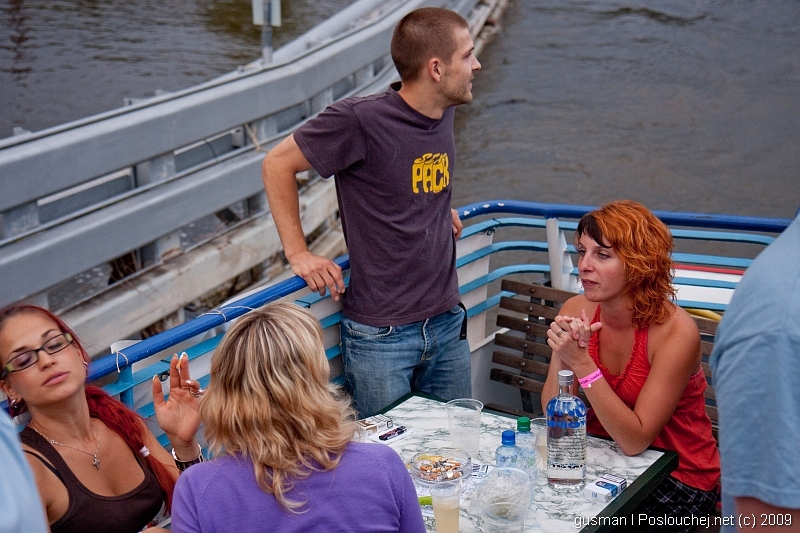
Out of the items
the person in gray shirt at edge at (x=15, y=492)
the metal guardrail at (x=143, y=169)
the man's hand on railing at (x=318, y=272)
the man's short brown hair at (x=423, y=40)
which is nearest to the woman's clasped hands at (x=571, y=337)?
the man's hand on railing at (x=318, y=272)

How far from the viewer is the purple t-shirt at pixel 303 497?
82.4 inches

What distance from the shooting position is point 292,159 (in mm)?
3369

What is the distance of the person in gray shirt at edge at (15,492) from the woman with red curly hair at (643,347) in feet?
6.37

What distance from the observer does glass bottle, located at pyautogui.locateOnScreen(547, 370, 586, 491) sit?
9.09 ft

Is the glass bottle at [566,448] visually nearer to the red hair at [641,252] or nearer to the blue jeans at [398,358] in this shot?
the red hair at [641,252]

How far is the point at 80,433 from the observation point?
273 centimetres

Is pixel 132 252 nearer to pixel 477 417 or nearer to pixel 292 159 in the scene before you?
pixel 292 159

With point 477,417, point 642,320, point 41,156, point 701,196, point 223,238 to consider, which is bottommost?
point 701,196

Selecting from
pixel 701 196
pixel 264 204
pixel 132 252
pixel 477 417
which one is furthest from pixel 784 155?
pixel 477 417

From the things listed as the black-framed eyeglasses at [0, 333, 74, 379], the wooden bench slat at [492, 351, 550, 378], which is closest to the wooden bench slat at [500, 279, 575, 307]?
the wooden bench slat at [492, 351, 550, 378]

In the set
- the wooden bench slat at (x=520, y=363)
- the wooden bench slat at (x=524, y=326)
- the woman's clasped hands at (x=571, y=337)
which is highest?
the woman's clasped hands at (x=571, y=337)

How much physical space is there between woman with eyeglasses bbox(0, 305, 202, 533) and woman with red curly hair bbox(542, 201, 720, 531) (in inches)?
50.4

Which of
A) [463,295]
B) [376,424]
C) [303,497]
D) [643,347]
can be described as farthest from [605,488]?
[463,295]

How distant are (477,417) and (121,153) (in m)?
2.66
